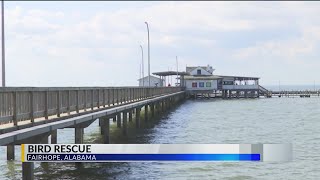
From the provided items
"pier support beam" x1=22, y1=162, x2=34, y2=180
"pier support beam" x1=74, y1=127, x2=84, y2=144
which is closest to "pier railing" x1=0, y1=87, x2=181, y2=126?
"pier support beam" x1=74, y1=127, x2=84, y2=144

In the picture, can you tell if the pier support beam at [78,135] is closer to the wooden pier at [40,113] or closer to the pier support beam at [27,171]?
the wooden pier at [40,113]

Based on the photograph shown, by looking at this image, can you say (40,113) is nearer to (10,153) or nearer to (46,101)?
(46,101)

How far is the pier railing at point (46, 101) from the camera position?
12.6 metres

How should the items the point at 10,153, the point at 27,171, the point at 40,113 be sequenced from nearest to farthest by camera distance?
the point at 27,171, the point at 40,113, the point at 10,153

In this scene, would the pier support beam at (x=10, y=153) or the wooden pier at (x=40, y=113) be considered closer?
the wooden pier at (x=40, y=113)

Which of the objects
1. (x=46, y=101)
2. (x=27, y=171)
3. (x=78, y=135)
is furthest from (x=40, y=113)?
→ (x=78, y=135)

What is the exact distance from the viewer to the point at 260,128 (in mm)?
36875

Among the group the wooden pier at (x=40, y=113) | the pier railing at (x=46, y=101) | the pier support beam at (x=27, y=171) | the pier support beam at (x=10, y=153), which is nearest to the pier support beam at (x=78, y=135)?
the wooden pier at (x=40, y=113)

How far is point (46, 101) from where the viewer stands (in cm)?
1538

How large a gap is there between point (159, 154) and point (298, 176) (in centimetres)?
788

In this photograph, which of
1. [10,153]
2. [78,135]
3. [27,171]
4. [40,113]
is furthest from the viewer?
[10,153]

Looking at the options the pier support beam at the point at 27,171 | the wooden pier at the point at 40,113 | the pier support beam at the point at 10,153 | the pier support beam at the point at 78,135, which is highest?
the wooden pier at the point at 40,113

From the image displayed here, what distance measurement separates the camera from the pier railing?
12622 millimetres

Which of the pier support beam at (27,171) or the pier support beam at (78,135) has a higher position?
the pier support beam at (78,135)
